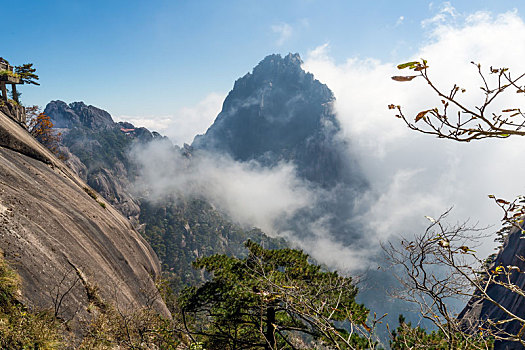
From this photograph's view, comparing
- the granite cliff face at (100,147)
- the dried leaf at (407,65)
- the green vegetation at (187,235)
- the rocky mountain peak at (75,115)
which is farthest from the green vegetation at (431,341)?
the rocky mountain peak at (75,115)

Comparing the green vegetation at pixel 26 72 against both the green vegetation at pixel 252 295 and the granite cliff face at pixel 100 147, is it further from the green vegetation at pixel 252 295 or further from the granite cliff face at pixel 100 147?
the granite cliff face at pixel 100 147

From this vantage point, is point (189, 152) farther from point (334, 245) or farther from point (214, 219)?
point (334, 245)

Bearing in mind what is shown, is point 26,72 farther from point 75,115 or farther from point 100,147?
point 75,115

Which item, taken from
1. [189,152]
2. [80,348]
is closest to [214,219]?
[189,152]

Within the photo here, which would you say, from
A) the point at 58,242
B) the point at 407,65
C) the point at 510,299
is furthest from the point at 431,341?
the point at 510,299

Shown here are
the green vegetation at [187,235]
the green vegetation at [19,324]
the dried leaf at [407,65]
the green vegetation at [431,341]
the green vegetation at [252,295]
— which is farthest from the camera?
the green vegetation at [187,235]

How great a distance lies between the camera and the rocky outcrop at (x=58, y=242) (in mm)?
8125

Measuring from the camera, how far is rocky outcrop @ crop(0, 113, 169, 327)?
8.12 meters

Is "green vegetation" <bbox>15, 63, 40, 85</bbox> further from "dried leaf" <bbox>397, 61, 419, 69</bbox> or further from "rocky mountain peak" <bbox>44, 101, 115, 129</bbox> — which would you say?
"rocky mountain peak" <bbox>44, 101, 115, 129</bbox>

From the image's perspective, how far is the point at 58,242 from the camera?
1028 cm

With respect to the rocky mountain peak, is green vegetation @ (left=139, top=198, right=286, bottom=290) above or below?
below

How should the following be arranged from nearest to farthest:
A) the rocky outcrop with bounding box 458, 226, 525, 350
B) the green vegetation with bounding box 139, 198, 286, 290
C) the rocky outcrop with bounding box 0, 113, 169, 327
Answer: the rocky outcrop with bounding box 0, 113, 169, 327 → the rocky outcrop with bounding box 458, 226, 525, 350 → the green vegetation with bounding box 139, 198, 286, 290

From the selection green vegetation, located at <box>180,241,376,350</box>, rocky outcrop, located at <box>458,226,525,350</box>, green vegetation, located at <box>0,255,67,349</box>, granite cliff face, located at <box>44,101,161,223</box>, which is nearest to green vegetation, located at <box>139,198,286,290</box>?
granite cliff face, located at <box>44,101,161,223</box>

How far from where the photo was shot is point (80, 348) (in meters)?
6.77
